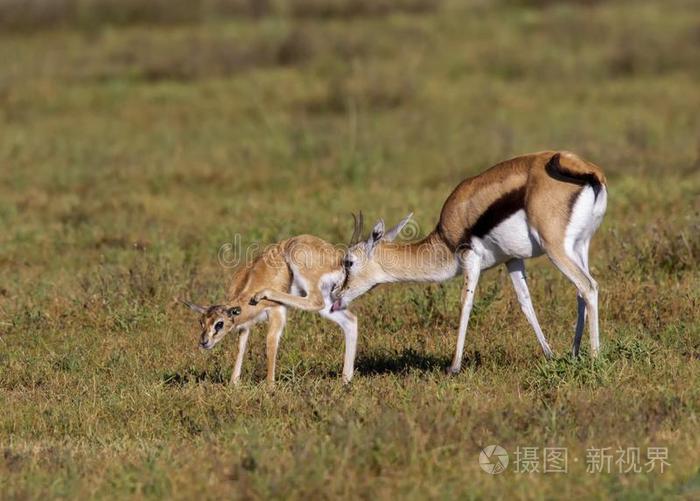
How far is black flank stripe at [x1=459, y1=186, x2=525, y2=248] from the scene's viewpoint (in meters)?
6.95

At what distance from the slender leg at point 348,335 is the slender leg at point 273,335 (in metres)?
0.32

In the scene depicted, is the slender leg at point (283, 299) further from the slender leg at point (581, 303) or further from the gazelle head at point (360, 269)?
the slender leg at point (581, 303)

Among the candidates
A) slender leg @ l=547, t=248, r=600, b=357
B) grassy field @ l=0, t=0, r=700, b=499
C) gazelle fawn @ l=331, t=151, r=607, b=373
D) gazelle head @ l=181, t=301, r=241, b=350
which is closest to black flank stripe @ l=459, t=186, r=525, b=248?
gazelle fawn @ l=331, t=151, r=607, b=373

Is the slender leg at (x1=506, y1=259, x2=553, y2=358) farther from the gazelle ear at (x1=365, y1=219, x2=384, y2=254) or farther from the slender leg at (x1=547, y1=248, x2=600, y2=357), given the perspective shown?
the gazelle ear at (x1=365, y1=219, x2=384, y2=254)

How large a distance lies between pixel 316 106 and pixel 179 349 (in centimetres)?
1056

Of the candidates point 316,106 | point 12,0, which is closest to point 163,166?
point 316,106

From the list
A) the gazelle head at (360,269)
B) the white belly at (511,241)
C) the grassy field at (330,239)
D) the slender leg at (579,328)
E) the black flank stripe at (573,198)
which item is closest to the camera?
the grassy field at (330,239)

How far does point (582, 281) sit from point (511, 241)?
0.50 m

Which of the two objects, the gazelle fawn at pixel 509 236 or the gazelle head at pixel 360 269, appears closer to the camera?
the gazelle fawn at pixel 509 236

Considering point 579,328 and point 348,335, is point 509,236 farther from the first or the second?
point 348,335

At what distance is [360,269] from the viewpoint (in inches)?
294

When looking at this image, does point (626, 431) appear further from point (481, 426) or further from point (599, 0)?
point (599, 0)

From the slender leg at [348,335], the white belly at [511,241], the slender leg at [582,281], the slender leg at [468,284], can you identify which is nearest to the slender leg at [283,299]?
the slender leg at [348,335]

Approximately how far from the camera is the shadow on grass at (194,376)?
289 inches
